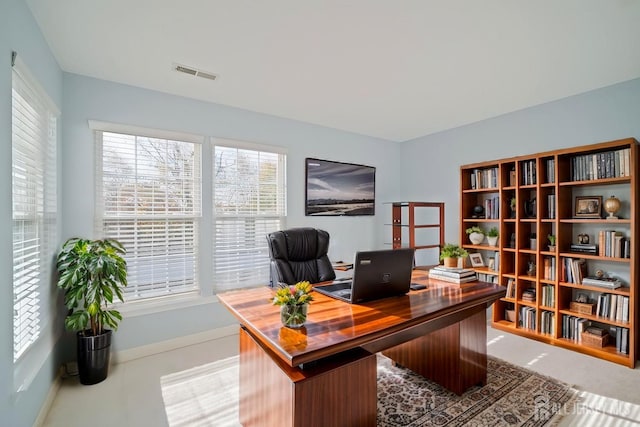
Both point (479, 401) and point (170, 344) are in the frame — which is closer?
point (479, 401)

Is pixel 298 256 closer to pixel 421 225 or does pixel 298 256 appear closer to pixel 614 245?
pixel 421 225

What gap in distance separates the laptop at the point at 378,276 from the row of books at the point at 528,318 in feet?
7.12

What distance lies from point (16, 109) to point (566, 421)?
12.5ft

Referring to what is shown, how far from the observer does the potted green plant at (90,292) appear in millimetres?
2268

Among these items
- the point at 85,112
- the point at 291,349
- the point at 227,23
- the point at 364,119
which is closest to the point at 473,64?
the point at 364,119

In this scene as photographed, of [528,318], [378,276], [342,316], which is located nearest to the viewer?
[342,316]

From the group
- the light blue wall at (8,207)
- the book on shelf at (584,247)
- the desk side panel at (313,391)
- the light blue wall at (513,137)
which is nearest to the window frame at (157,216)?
the light blue wall at (8,207)

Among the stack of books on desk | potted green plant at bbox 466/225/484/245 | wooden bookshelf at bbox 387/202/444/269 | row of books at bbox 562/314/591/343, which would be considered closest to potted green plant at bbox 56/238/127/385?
the stack of books on desk

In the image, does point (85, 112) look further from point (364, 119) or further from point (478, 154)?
point (478, 154)

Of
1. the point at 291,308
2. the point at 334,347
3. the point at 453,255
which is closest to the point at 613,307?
the point at 453,255

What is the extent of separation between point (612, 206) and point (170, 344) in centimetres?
435

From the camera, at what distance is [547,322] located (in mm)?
3193

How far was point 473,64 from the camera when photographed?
8.10 ft

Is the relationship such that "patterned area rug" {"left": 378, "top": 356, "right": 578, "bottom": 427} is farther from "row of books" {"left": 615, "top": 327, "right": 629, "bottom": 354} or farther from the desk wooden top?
"row of books" {"left": 615, "top": 327, "right": 629, "bottom": 354}
